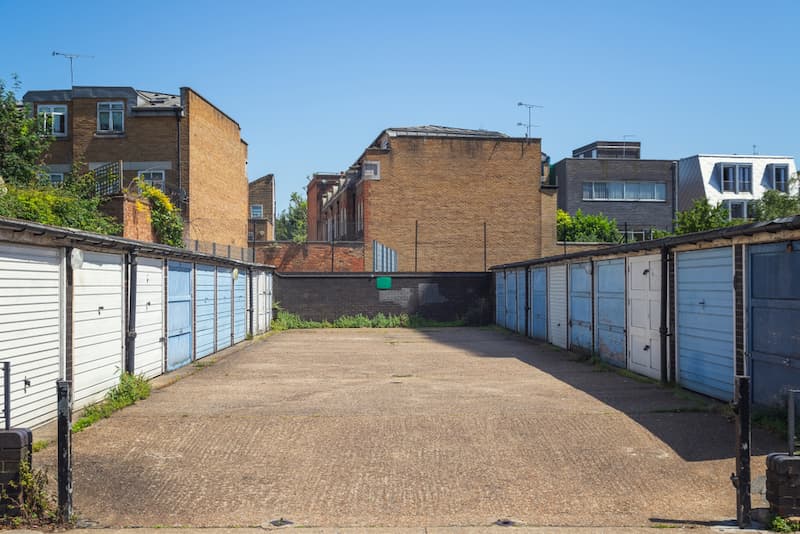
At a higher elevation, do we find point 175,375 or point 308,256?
point 308,256

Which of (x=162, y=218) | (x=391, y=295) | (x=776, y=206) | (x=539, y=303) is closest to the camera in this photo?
(x=539, y=303)

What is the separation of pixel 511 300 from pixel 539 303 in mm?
4834

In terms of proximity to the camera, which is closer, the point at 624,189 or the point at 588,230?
the point at 588,230

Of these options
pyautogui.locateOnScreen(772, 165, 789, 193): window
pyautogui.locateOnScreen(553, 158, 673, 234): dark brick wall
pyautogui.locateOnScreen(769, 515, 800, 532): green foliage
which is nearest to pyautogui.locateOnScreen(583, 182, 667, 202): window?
pyautogui.locateOnScreen(553, 158, 673, 234): dark brick wall

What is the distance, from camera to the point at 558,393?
43.2 ft

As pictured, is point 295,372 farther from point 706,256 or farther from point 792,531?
point 792,531

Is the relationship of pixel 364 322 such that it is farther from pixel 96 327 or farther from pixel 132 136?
pixel 96 327

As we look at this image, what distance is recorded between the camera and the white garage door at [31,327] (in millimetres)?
9414

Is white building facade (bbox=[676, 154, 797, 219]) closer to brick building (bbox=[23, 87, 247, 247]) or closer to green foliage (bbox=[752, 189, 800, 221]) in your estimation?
green foliage (bbox=[752, 189, 800, 221])

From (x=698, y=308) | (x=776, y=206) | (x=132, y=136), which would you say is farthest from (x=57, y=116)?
(x=776, y=206)

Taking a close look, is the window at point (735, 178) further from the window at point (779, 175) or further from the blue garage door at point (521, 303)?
the blue garage door at point (521, 303)

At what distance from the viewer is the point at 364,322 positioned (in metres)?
33.2

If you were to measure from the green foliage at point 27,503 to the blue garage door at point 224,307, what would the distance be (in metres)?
15.3

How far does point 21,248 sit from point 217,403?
379 centimetres
